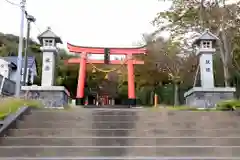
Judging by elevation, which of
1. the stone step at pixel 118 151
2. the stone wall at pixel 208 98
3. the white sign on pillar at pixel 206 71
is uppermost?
the white sign on pillar at pixel 206 71

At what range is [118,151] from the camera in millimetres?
7012

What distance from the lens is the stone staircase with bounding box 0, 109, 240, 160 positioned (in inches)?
272

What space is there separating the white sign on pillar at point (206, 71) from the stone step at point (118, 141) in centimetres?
609

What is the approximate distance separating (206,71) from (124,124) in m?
6.05

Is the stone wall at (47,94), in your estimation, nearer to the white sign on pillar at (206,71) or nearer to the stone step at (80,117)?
the stone step at (80,117)

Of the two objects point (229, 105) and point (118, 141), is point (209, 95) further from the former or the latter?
point (118, 141)

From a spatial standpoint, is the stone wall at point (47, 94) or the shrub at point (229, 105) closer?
the shrub at point (229, 105)

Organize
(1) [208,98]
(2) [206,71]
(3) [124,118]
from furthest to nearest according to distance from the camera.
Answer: (2) [206,71] < (1) [208,98] < (3) [124,118]

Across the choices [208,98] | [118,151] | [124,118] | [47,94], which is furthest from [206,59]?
[118,151]

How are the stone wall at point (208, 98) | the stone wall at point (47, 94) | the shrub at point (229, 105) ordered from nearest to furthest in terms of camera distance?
the shrub at point (229, 105), the stone wall at point (47, 94), the stone wall at point (208, 98)

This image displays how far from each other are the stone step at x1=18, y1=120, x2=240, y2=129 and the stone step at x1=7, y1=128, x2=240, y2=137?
0.33 meters

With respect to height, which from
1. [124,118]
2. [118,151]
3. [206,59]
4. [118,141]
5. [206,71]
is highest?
[206,59]

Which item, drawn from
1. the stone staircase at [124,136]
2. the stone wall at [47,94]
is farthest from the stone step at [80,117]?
the stone wall at [47,94]

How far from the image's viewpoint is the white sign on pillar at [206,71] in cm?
1366
